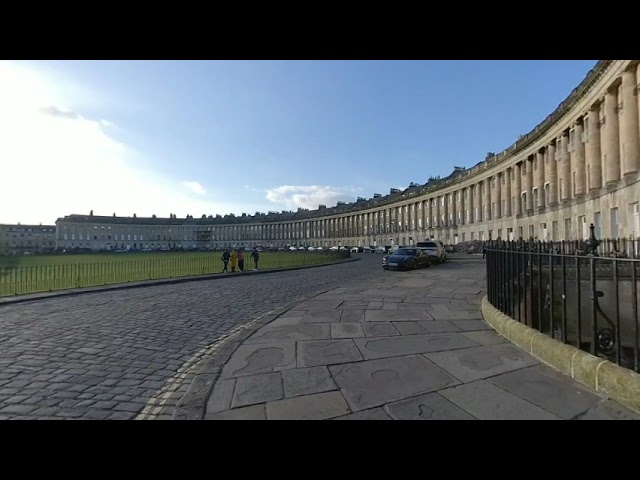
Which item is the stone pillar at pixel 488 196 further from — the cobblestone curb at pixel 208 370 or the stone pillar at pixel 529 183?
the cobblestone curb at pixel 208 370

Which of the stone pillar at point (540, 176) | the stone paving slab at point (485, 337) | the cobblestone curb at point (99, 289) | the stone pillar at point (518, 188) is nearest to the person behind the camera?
the stone paving slab at point (485, 337)

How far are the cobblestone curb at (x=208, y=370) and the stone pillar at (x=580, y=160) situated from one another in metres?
38.4

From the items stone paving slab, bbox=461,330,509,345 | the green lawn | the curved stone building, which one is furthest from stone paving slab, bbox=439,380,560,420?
the curved stone building

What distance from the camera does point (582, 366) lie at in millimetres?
3469

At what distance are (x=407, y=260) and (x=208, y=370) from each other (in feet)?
58.7

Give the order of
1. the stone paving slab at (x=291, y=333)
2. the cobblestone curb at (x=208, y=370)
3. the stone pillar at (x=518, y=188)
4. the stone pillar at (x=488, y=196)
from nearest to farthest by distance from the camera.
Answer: the cobblestone curb at (x=208, y=370) → the stone paving slab at (x=291, y=333) → the stone pillar at (x=518, y=188) → the stone pillar at (x=488, y=196)

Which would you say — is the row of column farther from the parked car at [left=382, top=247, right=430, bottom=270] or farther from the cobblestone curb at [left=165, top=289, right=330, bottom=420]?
the cobblestone curb at [left=165, top=289, right=330, bottom=420]

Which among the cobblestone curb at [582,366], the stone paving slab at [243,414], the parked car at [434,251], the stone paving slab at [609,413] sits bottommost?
the stone paving slab at [243,414]

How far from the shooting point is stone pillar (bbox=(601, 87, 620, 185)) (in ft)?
86.6

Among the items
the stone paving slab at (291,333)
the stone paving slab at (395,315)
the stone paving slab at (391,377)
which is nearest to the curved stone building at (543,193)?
the stone paving slab at (395,315)

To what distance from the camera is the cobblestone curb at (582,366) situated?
2932mm

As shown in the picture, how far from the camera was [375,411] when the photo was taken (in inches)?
119
